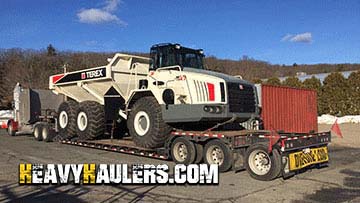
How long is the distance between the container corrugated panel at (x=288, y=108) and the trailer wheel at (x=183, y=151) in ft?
17.5

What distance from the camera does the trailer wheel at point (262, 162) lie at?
9164mm

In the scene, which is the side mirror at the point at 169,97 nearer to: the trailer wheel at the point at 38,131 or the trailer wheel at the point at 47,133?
the trailer wheel at the point at 47,133

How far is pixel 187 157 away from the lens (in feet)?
35.8

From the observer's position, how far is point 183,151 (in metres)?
11.2

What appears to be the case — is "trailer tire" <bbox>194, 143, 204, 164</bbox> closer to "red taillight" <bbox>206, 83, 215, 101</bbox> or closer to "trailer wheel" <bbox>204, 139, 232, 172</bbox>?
"trailer wheel" <bbox>204, 139, 232, 172</bbox>

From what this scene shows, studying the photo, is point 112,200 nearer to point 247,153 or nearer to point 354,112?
point 247,153

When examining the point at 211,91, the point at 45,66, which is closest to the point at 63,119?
the point at 211,91

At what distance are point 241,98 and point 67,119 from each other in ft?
23.7

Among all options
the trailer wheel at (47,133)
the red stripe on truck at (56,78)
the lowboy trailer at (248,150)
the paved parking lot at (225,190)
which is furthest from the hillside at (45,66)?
the paved parking lot at (225,190)

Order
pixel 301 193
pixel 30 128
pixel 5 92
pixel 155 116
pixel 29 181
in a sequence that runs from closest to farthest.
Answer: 1. pixel 301 193
2. pixel 29 181
3. pixel 155 116
4. pixel 30 128
5. pixel 5 92

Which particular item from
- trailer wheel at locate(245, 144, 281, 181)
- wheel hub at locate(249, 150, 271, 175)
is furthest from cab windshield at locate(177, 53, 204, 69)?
wheel hub at locate(249, 150, 271, 175)

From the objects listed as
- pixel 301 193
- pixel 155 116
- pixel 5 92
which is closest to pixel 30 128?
pixel 155 116

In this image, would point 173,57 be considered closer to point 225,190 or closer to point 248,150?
point 248,150

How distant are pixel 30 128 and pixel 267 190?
1557 cm
